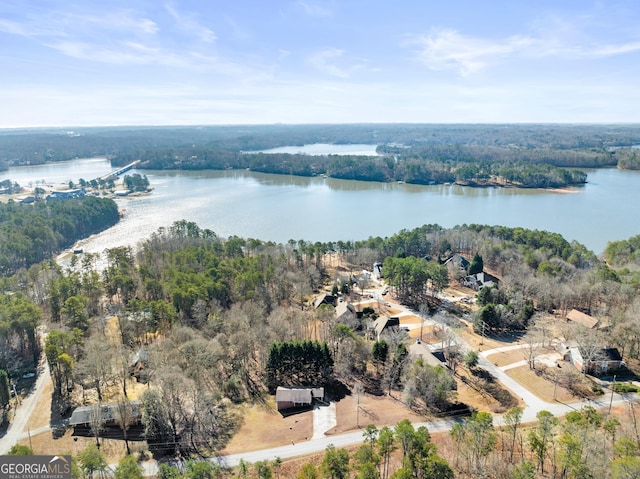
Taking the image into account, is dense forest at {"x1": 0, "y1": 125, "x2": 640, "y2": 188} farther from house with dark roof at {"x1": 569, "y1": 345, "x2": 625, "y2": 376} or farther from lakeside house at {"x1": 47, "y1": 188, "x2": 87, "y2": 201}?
house with dark roof at {"x1": 569, "y1": 345, "x2": 625, "y2": 376}

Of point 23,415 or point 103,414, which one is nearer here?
point 103,414

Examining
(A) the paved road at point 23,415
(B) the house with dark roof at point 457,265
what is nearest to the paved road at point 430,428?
(A) the paved road at point 23,415

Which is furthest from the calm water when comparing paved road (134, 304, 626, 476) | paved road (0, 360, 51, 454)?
paved road (134, 304, 626, 476)

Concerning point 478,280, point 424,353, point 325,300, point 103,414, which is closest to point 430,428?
point 424,353

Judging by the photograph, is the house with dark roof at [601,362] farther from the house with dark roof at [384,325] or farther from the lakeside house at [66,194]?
the lakeside house at [66,194]

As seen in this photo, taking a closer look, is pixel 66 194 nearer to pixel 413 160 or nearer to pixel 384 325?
pixel 384 325
